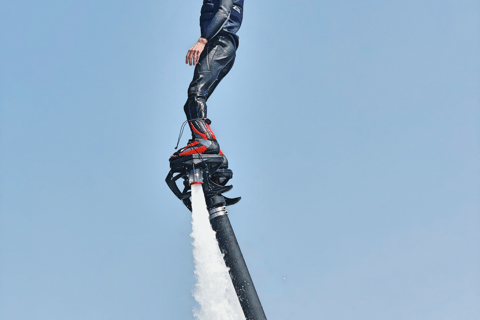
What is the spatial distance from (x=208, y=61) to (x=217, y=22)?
43.2 inches

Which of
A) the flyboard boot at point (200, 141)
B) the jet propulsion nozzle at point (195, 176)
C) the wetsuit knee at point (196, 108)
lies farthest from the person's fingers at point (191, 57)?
the jet propulsion nozzle at point (195, 176)

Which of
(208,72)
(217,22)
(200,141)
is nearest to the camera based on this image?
(200,141)

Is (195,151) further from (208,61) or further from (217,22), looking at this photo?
(217,22)

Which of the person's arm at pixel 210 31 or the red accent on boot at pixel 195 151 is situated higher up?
the person's arm at pixel 210 31

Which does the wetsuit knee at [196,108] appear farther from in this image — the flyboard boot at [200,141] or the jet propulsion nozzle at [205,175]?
the jet propulsion nozzle at [205,175]

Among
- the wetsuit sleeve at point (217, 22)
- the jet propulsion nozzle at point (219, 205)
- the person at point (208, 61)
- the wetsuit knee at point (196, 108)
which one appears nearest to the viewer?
the jet propulsion nozzle at point (219, 205)

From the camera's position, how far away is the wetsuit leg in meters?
17.6

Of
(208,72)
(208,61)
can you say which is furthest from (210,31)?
(208,72)

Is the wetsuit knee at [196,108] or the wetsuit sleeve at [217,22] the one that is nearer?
the wetsuit knee at [196,108]

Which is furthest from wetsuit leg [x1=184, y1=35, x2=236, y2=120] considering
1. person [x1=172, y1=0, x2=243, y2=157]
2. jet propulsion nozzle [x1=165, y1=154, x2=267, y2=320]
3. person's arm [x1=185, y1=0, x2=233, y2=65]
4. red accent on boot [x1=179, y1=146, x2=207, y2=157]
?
Result: jet propulsion nozzle [x1=165, y1=154, x2=267, y2=320]

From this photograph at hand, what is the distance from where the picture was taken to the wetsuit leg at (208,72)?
1759cm

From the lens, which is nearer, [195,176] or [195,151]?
[195,151]

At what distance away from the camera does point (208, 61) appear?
18000 millimetres

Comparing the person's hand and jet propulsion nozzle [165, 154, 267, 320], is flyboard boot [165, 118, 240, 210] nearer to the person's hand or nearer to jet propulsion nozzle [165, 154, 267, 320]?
jet propulsion nozzle [165, 154, 267, 320]
